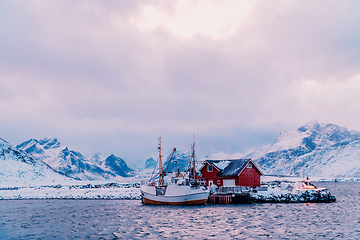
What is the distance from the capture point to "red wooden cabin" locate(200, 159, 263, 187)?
71.7 metres

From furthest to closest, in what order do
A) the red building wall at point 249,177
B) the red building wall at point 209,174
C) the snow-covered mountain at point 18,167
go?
the snow-covered mountain at point 18,167 → the red building wall at point 209,174 → the red building wall at point 249,177

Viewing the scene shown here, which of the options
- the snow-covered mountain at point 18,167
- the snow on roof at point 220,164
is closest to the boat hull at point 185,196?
the snow on roof at point 220,164

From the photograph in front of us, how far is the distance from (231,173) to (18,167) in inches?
5260

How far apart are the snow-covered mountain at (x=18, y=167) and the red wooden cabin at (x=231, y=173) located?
105 metres

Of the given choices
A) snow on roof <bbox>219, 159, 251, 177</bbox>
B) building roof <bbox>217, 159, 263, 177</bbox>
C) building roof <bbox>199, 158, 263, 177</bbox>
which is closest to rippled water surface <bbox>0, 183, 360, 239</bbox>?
building roof <bbox>217, 159, 263, 177</bbox>

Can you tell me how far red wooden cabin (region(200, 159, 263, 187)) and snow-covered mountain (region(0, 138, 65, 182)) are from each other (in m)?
105

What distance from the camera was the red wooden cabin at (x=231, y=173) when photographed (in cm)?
7169

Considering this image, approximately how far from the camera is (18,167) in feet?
545

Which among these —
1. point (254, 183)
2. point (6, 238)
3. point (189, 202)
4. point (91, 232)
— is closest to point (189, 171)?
point (189, 202)

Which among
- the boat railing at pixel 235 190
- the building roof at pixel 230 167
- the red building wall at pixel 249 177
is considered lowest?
the boat railing at pixel 235 190

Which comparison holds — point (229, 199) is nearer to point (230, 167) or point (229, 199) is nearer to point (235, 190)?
point (235, 190)

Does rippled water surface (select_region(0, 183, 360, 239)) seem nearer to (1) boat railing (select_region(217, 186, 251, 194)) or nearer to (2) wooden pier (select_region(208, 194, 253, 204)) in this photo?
(2) wooden pier (select_region(208, 194, 253, 204))

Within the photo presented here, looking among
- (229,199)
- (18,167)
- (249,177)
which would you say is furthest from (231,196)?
(18,167)

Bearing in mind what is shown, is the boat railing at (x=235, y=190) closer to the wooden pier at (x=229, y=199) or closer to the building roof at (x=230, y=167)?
the wooden pier at (x=229, y=199)
